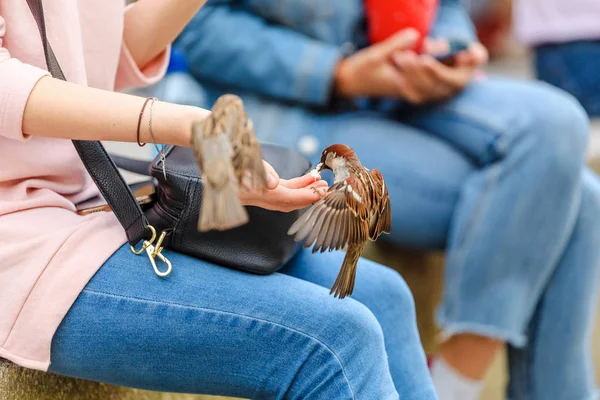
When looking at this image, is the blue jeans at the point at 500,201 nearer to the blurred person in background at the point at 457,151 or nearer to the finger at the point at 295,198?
the blurred person in background at the point at 457,151

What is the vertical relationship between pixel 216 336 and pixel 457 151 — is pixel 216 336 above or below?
above

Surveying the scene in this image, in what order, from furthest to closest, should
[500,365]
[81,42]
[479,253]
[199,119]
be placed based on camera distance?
[500,365]
[479,253]
[81,42]
[199,119]

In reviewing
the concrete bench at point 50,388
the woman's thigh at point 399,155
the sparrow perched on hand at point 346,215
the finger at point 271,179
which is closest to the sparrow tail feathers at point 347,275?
the sparrow perched on hand at point 346,215

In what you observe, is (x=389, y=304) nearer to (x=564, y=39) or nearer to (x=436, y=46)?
(x=436, y=46)

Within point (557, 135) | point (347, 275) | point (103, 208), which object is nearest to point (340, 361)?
point (347, 275)

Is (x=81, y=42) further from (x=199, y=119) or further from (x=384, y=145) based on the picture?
(x=384, y=145)

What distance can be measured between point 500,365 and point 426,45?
0.84 metres

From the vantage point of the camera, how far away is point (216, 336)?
674 mm

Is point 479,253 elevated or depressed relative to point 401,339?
depressed

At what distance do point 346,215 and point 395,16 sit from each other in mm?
714

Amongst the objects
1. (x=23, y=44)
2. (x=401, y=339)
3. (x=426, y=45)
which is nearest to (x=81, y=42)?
(x=23, y=44)

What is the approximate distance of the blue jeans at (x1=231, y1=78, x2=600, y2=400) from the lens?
1.21 meters

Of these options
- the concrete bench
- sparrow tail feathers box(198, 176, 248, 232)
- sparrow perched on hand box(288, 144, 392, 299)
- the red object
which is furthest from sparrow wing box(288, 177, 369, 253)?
the red object

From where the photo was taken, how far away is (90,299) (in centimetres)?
68
